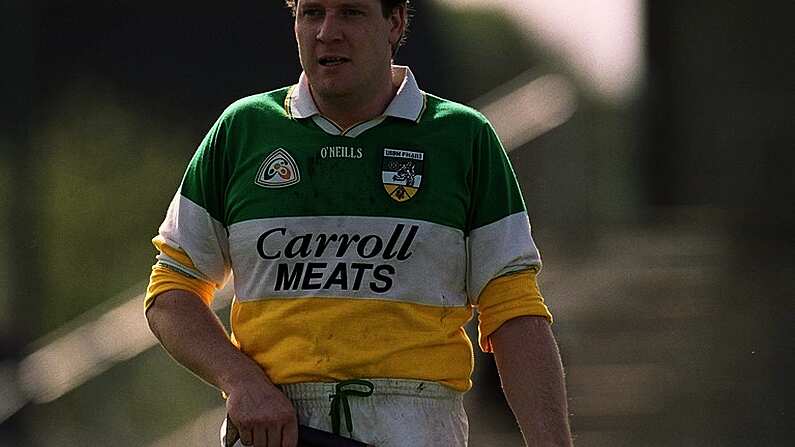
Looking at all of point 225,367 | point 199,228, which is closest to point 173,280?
point 199,228

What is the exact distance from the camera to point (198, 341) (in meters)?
3.35

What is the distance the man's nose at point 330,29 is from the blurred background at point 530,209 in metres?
5.00

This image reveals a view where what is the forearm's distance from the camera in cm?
330

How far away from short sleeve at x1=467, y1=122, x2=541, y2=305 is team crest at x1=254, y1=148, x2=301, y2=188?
0.32 m

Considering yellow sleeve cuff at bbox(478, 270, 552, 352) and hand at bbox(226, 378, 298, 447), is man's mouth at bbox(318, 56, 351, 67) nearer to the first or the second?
yellow sleeve cuff at bbox(478, 270, 552, 352)

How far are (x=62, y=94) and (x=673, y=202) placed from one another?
330 cm

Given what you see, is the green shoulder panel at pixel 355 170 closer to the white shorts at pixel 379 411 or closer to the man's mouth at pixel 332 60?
the man's mouth at pixel 332 60

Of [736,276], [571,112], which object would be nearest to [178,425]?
[736,276]

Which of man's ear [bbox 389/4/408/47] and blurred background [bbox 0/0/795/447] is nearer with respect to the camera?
man's ear [bbox 389/4/408/47]

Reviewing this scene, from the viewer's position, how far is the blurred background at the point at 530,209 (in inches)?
332

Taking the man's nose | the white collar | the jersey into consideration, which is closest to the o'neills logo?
the jersey

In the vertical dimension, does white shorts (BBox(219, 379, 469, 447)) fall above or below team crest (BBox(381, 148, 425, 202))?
below

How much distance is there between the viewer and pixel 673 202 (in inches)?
409

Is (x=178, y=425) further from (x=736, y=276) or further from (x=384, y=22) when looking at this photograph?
(x=384, y=22)
